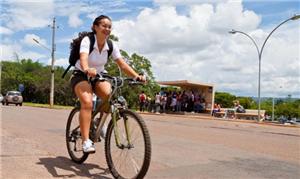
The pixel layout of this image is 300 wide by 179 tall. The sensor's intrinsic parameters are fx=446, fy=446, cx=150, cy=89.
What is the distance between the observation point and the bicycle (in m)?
4.73

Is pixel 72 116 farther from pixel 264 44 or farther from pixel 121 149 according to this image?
pixel 264 44

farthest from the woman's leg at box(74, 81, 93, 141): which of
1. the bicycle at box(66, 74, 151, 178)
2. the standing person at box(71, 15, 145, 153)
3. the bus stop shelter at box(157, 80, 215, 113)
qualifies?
the bus stop shelter at box(157, 80, 215, 113)

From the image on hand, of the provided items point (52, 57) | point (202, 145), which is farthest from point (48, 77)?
point (202, 145)

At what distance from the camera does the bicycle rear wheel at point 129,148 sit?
4.70 meters

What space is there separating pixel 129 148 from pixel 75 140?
1380 millimetres

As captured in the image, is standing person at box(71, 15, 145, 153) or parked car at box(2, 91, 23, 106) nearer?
standing person at box(71, 15, 145, 153)

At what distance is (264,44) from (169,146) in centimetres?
2470

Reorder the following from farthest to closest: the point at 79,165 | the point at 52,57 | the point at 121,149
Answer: the point at 52,57, the point at 79,165, the point at 121,149

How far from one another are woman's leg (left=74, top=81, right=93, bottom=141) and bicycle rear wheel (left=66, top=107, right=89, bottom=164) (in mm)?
573

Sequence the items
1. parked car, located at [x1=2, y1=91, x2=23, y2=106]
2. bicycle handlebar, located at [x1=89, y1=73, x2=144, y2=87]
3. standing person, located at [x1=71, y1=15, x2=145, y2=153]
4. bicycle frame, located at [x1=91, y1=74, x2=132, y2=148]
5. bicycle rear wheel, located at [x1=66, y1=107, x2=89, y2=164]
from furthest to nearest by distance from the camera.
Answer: parked car, located at [x1=2, y1=91, x2=23, y2=106] → bicycle rear wheel, located at [x1=66, y1=107, x2=89, y2=164] → standing person, located at [x1=71, y1=15, x2=145, y2=153] → bicycle handlebar, located at [x1=89, y1=73, x2=144, y2=87] → bicycle frame, located at [x1=91, y1=74, x2=132, y2=148]

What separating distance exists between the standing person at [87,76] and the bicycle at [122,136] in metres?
0.14

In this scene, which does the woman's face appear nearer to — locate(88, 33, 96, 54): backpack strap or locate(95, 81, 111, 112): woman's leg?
locate(88, 33, 96, 54): backpack strap

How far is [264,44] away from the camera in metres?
31.5

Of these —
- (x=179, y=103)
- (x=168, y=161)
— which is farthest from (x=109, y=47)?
(x=179, y=103)
